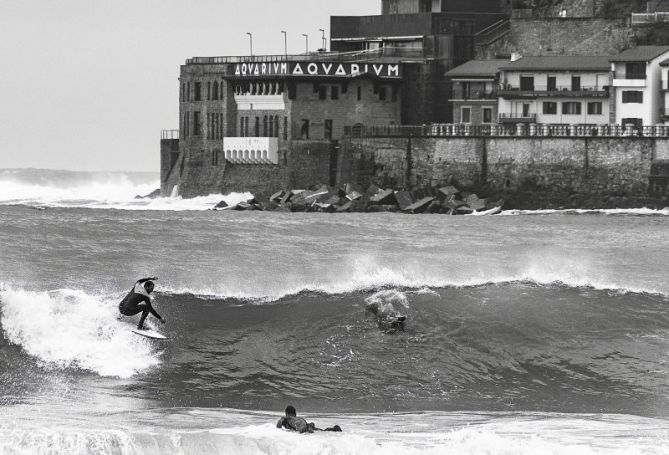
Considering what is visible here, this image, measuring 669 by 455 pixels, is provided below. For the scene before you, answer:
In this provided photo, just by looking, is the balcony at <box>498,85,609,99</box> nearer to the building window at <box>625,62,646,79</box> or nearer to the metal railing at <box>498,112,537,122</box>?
the metal railing at <box>498,112,537,122</box>

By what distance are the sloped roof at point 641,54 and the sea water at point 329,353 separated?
39251 millimetres

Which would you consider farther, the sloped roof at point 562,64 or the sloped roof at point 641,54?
the sloped roof at point 562,64

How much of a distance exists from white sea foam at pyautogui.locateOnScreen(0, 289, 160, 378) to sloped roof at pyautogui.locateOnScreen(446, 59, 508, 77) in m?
63.7

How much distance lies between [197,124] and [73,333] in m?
71.1

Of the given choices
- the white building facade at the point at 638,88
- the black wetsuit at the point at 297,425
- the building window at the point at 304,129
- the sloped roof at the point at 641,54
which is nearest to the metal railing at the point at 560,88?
the white building facade at the point at 638,88

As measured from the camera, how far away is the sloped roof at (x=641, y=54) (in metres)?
96.4

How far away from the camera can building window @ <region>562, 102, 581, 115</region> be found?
9912cm

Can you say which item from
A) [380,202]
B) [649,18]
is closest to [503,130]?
[380,202]

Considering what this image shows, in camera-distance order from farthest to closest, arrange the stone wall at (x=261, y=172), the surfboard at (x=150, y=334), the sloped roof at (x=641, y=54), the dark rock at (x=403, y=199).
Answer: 1. the stone wall at (x=261, y=172)
2. the sloped roof at (x=641, y=54)
3. the dark rock at (x=403, y=199)
4. the surfboard at (x=150, y=334)

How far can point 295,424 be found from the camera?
102 feet

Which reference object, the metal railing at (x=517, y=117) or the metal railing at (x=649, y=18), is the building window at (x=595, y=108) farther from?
the metal railing at (x=649, y=18)

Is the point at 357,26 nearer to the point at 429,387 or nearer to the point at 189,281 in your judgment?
Result: the point at 189,281

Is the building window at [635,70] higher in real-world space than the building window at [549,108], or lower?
higher

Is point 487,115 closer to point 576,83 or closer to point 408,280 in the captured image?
point 576,83
